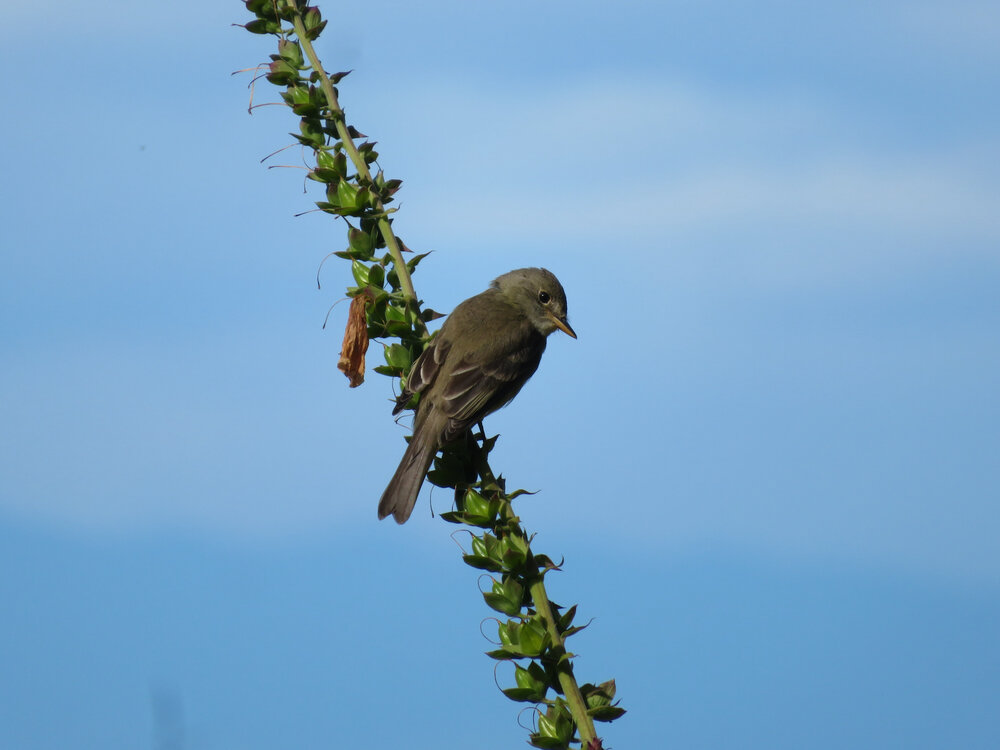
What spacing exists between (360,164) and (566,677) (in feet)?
8.61

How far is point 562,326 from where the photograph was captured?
955 cm

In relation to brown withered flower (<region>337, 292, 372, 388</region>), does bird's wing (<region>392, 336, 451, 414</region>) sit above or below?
above

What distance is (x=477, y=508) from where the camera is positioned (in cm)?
440

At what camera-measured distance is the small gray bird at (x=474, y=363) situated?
6.40 meters

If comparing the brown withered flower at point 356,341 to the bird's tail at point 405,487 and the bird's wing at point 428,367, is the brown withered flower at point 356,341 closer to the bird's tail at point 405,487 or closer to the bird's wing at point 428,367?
the bird's tail at point 405,487

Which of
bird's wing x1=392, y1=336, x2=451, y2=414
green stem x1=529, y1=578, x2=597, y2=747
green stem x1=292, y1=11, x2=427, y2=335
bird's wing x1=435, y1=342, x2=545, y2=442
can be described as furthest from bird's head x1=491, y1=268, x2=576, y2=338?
green stem x1=529, y1=578, x2=597, y2=747

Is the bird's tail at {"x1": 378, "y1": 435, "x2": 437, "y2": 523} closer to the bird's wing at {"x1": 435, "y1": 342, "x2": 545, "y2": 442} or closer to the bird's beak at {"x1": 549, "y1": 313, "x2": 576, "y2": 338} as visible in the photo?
the bird's wing at {"x1": 435, "y1": 342, "x2": 545, "y2": 442}

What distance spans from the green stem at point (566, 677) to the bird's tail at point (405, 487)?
7.03ft

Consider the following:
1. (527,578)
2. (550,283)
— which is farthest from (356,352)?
(550,283)

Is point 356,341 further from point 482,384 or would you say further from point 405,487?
point 482,384

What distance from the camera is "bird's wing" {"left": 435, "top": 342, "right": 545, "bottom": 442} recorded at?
724 cm

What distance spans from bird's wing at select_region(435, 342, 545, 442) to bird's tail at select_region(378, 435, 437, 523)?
0.99 ft

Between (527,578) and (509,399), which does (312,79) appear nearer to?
(527,578)

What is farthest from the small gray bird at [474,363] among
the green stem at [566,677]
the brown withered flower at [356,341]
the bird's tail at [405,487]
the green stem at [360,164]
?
the green stem at [566,677]
